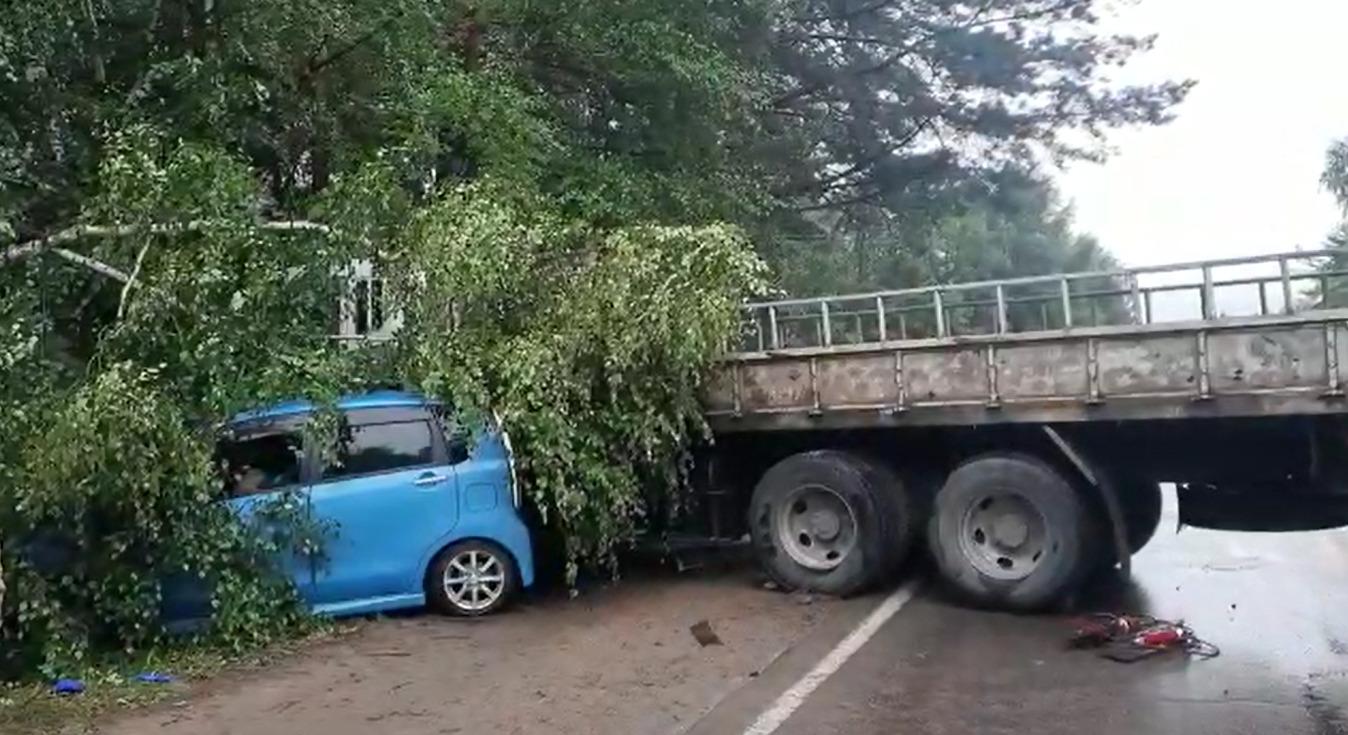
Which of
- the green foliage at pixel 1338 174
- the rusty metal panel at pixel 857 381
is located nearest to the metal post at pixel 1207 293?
the rusty metal panel at pixel 857 381

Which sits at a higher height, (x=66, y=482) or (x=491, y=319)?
(x=491, y=319)

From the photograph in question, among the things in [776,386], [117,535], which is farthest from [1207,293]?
[117,535]

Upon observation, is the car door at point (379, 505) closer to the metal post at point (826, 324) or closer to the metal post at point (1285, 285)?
the metal post at point (826, 324)

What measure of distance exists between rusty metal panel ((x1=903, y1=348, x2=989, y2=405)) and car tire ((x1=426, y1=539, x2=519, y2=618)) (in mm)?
3050

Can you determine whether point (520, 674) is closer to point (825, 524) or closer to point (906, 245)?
point (825, 524)

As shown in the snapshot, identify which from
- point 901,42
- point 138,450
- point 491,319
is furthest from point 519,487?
point 901,42

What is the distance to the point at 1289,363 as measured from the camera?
8680 millimetres

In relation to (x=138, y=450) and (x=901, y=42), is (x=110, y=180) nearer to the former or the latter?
(x=138, y=450)

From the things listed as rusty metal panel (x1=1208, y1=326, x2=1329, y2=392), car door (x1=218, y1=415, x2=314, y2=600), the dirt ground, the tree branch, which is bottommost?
the dirt ground

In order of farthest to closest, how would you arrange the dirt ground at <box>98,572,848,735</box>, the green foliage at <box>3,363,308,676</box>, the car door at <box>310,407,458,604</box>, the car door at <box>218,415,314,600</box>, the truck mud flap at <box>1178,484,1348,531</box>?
1. the truck mud flap at <box>1178,484,1348,531</box>
2. the car door at <box>310,407,458,604</box>
3. the car door at <box>218,415,314,600</box>
4. the green foliage at <box>3,363,308,676</box>
5. the dirt ground at <box>98,572,848,735</box>

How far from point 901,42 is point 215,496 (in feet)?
56.5

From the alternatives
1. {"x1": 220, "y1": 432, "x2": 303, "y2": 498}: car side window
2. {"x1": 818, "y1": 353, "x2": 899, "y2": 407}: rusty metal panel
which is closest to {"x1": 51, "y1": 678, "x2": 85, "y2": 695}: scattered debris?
{"x1": 220, "y1": 432, "x2": 303, "y2": 498}: car side window

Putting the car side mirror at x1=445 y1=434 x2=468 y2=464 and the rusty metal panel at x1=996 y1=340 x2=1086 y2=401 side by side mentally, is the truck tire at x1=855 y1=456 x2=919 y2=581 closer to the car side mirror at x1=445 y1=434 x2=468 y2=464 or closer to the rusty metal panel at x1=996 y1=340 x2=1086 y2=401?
the rusty metal panel at x1=996 y1=340 x2=1086 y2=401

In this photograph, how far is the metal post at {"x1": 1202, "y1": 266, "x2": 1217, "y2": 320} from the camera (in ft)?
30.1
